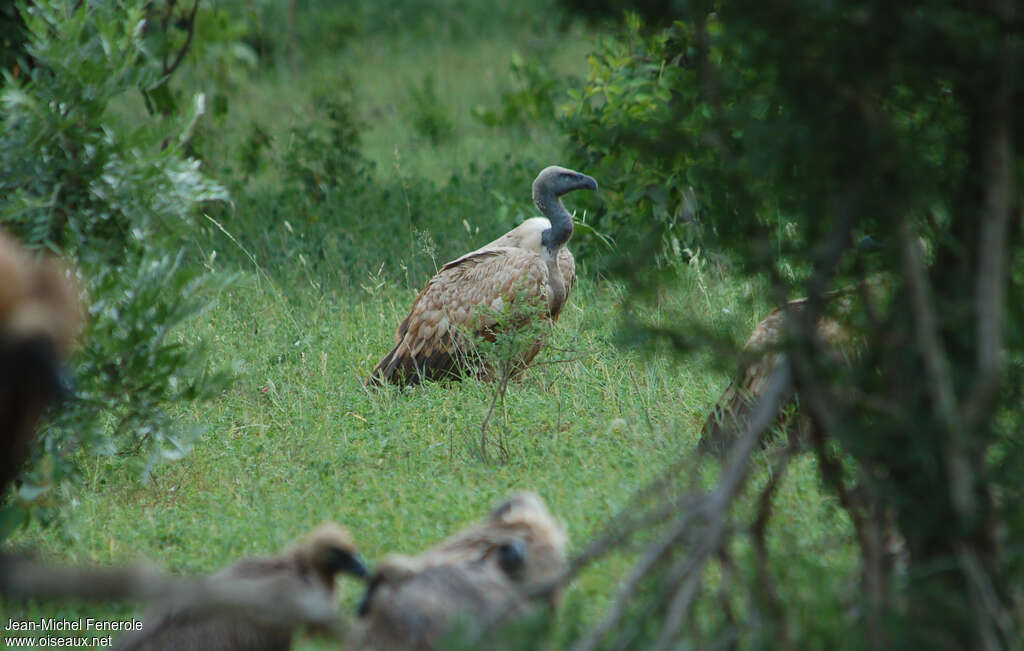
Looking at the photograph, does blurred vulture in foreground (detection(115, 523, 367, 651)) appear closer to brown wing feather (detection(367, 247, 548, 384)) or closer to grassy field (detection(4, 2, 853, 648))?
grassy field (detection(4, 2, 853, 648))

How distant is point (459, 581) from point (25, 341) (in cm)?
136

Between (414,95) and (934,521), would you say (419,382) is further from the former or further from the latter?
(414,95)

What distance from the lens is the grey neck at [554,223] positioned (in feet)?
24.6

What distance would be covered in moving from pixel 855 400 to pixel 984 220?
606 millimetres

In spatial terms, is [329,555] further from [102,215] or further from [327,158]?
[327,158]

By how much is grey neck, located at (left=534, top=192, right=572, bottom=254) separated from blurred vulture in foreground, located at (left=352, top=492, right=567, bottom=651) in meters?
3.96

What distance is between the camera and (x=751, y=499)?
470cm

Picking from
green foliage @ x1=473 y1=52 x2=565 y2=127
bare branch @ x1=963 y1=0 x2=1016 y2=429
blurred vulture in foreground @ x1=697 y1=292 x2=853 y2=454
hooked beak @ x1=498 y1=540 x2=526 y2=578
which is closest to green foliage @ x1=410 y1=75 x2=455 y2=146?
green foliage @ x1=473 y1=52 x2=565 y2=127

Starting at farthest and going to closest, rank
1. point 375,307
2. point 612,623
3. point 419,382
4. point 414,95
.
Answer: point 414,95 → point 375,307 → point 419,382 → point 612,623

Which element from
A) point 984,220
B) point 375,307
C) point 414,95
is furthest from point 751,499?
point 414,95

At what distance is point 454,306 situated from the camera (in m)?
7.39

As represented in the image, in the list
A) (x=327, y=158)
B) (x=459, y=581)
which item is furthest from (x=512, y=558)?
(x=327, y=158)

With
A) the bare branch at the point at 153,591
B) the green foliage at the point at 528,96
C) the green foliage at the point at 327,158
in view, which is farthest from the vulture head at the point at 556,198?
the bare branch at the point at 153,591

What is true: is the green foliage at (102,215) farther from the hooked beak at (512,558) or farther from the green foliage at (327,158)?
the green foliage at (327,158)
